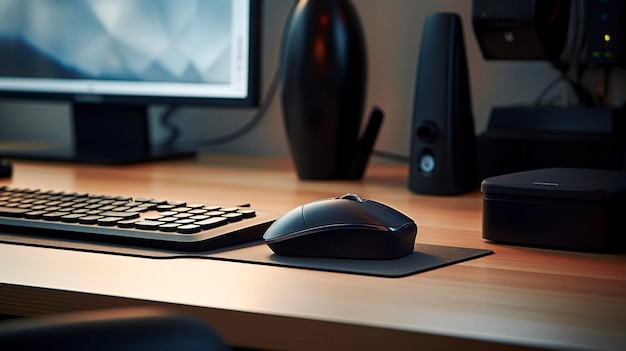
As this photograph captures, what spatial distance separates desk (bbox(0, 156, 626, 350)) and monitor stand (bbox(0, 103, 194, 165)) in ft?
2.62

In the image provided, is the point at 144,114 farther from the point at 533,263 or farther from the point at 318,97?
the point at 533,263

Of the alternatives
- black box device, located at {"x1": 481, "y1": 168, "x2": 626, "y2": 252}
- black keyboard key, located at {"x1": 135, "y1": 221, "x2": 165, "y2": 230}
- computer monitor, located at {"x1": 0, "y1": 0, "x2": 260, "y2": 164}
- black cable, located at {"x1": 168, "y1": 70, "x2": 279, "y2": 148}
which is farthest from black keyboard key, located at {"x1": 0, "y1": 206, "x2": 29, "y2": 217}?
black cable, located at {"x1": 168, "y1": 70, "x2": 279, "y2": 148}

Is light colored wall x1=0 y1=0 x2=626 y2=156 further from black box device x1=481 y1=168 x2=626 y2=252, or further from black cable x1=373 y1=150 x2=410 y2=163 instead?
black box device x1=481 y1=168 x2=626 y2=252

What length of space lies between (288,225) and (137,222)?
161 millimetres

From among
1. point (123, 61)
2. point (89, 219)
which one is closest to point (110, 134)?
point (123, 61)

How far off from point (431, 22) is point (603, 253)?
49 cm

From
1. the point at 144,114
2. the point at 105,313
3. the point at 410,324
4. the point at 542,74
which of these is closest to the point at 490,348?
the point at 410,324

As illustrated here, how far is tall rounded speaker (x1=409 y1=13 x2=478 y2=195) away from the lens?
4.04ft

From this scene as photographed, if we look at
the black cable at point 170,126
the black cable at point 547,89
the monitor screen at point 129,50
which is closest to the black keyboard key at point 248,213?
the monitor screen at point 129,50

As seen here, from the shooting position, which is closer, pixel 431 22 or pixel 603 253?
pixel 603 253

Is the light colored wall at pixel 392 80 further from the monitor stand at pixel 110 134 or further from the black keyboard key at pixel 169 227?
the black keyboard key at pixel 169 227

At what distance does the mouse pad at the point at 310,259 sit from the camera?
2.51 feet

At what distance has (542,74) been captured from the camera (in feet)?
4.96

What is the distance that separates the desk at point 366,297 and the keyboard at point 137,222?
4 cm
